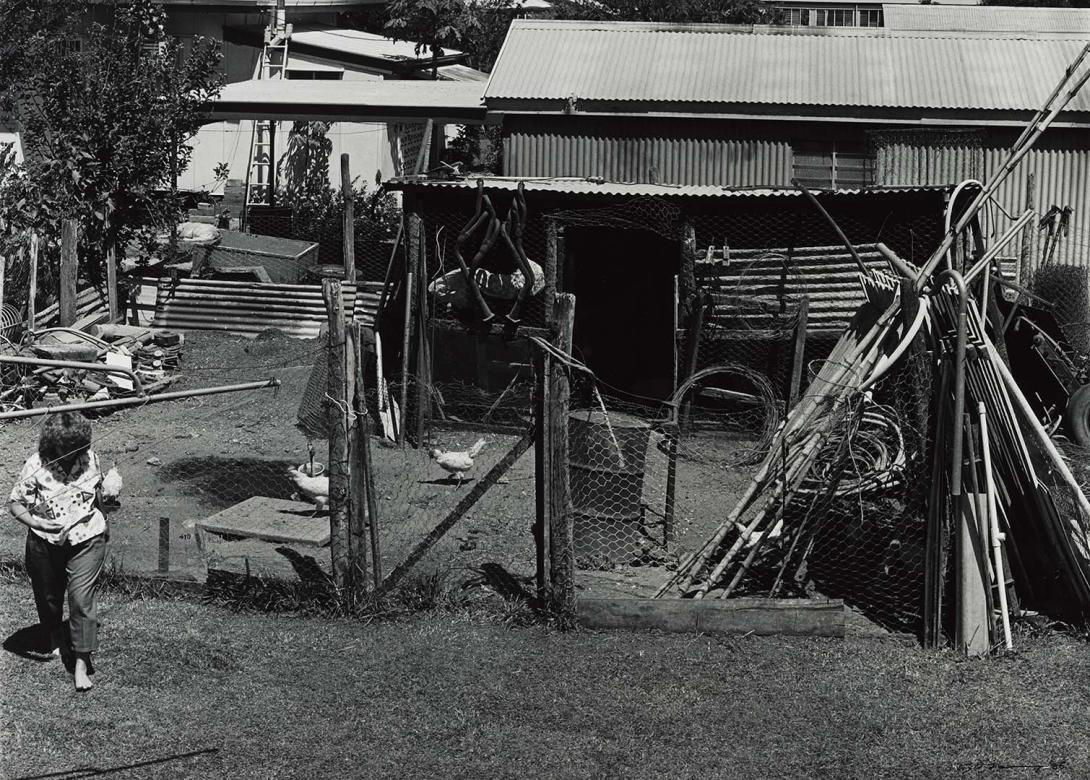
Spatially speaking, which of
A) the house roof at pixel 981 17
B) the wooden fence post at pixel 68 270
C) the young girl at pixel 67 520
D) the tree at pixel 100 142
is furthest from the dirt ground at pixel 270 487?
the house roof at pixel 981 17

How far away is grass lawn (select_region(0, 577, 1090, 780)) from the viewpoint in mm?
5555

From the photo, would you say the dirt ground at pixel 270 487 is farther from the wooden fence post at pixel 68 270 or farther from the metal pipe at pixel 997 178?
the metal pipe at pixel 997 178

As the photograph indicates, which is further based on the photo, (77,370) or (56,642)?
(77,370)

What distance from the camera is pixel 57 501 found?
6.45 meters

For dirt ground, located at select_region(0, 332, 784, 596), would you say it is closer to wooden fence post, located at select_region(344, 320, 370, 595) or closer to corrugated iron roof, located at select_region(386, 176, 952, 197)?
wooden fence post, located at select_region(344, 320, 370, 595)

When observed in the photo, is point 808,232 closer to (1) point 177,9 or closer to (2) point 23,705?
(2) point 23,705

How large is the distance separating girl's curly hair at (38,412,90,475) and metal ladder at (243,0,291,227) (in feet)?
52.4

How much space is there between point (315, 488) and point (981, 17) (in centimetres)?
2789

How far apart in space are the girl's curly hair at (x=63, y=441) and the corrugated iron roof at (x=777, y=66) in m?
11.9

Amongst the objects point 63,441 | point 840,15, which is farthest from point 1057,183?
point 840,15

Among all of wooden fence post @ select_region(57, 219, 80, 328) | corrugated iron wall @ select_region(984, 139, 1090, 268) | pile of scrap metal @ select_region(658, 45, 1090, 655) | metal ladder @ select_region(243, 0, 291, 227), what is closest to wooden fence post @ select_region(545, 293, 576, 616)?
pile of scrap metal @ select_region(658, 45, 1090, 655)

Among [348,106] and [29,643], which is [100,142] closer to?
Answer: [348,106]

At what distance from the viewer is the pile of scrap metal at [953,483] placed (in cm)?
694

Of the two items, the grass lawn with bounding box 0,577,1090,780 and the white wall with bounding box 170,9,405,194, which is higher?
the white wall with bounding box 170,9,405,194
